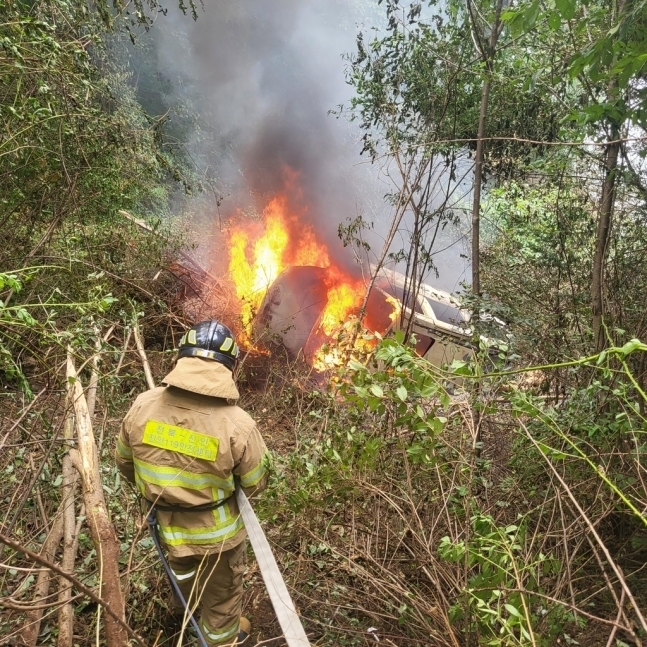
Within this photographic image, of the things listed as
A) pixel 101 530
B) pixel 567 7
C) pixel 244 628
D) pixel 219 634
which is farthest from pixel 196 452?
pixel 567 7

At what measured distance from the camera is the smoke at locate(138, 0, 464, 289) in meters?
12.2

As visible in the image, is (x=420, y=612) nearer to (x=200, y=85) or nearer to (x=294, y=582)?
(x=294, y=582)

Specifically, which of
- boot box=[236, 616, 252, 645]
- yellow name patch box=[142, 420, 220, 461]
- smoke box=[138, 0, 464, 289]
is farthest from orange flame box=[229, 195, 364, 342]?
yellow name patch box=[142, 420, 220, 461]

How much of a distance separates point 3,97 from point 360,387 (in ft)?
12.4

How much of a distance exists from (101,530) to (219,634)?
1443 millimetres

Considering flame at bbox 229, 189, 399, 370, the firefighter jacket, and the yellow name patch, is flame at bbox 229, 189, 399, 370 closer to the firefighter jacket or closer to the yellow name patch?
the firefighter jacket

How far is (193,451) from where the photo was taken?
2.12m

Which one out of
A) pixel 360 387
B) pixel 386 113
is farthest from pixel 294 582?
pixel 386 113

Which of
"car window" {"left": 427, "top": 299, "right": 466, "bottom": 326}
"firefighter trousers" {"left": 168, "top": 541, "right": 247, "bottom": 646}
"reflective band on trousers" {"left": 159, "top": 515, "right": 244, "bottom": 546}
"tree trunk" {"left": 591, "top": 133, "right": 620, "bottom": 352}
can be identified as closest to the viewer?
"reflective band on trousers" {"left": 159, "top": 515, "right": 244, "bottom": 546}

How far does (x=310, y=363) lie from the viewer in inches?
244

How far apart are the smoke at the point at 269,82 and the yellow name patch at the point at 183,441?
31.8 feet

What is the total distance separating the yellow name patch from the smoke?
969cm

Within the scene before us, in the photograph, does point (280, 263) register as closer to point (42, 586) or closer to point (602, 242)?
point (602, 242)

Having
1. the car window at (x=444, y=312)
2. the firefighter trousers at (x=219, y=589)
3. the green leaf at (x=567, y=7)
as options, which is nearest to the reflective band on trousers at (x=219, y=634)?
the firefighter trousers at (x=219, y=589)
